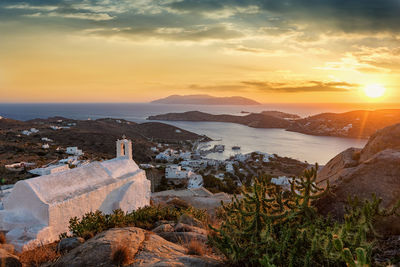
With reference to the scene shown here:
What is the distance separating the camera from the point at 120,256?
12.5 feet

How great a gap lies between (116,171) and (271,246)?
34.8ft

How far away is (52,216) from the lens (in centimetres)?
864

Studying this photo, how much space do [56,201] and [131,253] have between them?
620cm

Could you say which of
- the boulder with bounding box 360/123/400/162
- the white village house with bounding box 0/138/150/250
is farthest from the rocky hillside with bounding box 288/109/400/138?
the white village house with bounding box 0/138/150/250

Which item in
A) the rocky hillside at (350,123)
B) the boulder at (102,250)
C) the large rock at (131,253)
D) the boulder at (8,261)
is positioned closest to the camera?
the large rock at (131,253)

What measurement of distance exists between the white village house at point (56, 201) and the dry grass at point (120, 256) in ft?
16.9

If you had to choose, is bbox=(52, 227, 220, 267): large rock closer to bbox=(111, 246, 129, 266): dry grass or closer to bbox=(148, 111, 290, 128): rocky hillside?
bbox=(111, 246, 129, 266): dry grass

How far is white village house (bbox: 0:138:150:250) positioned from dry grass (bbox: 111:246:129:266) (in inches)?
203

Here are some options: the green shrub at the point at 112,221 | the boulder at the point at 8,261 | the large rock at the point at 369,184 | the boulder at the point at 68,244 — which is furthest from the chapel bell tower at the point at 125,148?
the large rock at the point at 369,184

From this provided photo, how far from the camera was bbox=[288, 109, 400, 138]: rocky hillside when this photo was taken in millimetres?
76562

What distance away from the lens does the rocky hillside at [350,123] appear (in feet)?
251

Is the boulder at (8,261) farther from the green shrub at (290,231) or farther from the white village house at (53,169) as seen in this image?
the white village house at (53,169)

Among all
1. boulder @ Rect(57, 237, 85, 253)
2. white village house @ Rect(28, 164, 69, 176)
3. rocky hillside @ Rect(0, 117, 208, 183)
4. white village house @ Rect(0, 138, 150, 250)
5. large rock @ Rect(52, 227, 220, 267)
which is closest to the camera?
large rock @ Rect(52, 227, 220, 267)

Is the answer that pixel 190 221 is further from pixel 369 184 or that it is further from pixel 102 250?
pixel 369 184
